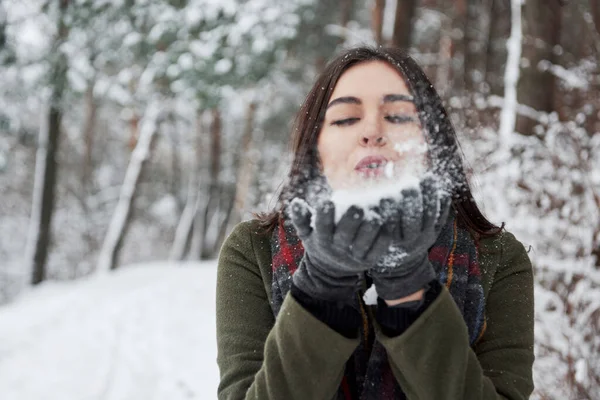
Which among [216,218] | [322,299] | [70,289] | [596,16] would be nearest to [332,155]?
[322,299]

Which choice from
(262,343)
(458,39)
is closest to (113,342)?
(262,343)

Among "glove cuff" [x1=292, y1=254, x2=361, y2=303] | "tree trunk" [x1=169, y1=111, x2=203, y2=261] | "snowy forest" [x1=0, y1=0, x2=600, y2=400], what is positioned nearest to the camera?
"glove cuff" [x1=292, y1=254, x2=361, y2=303]

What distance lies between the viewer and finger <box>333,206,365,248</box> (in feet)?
2.81

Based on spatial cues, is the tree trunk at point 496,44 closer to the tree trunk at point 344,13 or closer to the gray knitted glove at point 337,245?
the tree trunk at point 344,13

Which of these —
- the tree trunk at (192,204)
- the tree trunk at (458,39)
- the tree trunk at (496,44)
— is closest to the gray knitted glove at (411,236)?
the tree trunk at (496,44)

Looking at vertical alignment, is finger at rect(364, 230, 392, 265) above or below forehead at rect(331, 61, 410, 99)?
below

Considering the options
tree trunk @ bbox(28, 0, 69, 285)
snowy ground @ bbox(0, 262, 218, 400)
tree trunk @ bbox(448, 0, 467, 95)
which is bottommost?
snowy ground @ bbox(0, 262, 218, 400)

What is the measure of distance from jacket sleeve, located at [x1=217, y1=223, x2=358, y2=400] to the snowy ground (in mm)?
2618

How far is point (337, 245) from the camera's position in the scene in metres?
0.89

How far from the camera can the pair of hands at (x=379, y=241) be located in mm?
871

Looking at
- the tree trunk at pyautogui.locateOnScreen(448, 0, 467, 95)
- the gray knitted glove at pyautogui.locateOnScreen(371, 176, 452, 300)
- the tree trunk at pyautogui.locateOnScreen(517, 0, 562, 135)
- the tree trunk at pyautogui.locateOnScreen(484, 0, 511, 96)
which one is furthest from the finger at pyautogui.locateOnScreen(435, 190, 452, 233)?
the tree trunk at pyautogui.locateOnScreen(448, 0, 467, 95)

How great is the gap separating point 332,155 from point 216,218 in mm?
19090

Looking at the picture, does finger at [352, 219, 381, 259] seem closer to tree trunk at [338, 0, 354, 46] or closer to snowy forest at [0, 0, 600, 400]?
snowy forest at [0, 0, 600, 400]

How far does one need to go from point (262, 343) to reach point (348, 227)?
0.56m
